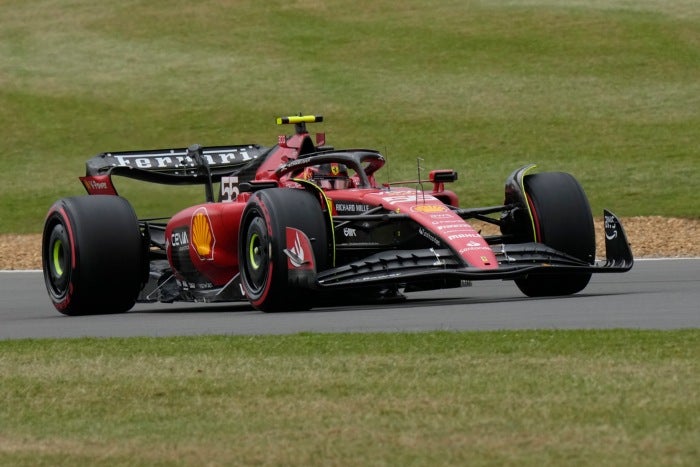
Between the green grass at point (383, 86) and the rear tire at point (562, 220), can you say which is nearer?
the rear tire at point (562, 220)

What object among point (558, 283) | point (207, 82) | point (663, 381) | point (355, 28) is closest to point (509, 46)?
point (355, 28)

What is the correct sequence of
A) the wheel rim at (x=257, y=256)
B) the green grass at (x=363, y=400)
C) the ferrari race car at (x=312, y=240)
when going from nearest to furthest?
the green grass at (x=363, y=400)
the ferrari race car at (x=312, y=240)
the wheel rim at (x=257, y=256)

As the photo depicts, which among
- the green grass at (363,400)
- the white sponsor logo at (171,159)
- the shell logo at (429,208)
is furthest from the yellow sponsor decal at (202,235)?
the green grass at (363,400)

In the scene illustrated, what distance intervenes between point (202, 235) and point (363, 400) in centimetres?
773

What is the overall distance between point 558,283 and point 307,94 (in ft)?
87.4

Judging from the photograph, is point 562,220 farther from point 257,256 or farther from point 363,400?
point 363,400

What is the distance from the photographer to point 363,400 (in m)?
8.12

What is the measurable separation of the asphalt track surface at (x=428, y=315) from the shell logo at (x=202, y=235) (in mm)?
585

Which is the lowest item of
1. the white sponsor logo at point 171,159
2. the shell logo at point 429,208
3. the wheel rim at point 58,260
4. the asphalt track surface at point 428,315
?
the asphalt track surface at point 428,315

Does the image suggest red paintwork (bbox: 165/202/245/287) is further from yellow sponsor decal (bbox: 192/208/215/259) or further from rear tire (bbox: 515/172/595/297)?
rear tire (bbox: 515/172/595/297)

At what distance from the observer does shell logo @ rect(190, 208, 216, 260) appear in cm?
1553

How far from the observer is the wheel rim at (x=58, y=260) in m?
15.6

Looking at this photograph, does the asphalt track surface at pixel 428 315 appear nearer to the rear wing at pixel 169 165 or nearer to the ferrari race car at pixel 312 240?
the ferrari race car at pixel 312 240

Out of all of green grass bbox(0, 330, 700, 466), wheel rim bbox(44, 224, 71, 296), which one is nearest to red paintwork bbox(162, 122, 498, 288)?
wheel rim bbox(44, 224, 71, 296)
